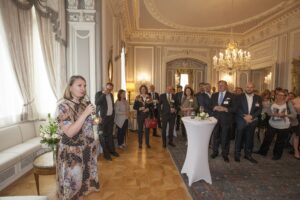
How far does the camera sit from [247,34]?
28.7 feet

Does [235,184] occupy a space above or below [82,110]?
below

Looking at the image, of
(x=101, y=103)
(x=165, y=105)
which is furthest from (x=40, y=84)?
(x=165, y=105)

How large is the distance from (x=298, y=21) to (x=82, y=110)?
23.8 feet

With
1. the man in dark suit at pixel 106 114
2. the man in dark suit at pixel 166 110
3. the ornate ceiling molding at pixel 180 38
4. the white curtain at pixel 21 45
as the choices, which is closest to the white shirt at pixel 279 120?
the man in dark suit at pixel 166 110

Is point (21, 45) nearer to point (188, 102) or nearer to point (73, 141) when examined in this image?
point (73, 141)

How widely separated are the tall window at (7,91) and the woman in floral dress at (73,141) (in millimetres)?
2258

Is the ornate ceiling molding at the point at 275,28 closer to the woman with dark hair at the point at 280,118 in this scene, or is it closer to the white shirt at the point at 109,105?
the woman with dark hair at the point at 280,118

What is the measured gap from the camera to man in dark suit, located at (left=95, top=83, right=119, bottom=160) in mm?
3939

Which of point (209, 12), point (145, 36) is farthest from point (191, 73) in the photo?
point (209, 12)

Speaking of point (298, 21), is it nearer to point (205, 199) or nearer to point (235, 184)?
point (235, 184)

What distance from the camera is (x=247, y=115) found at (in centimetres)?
388

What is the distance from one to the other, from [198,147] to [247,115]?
154cm

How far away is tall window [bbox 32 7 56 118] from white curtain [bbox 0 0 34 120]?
0.59 feet

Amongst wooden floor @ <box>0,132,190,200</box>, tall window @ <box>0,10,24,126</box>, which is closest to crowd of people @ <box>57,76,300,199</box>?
wooden floor @ <box>0,132,190,200</box>
